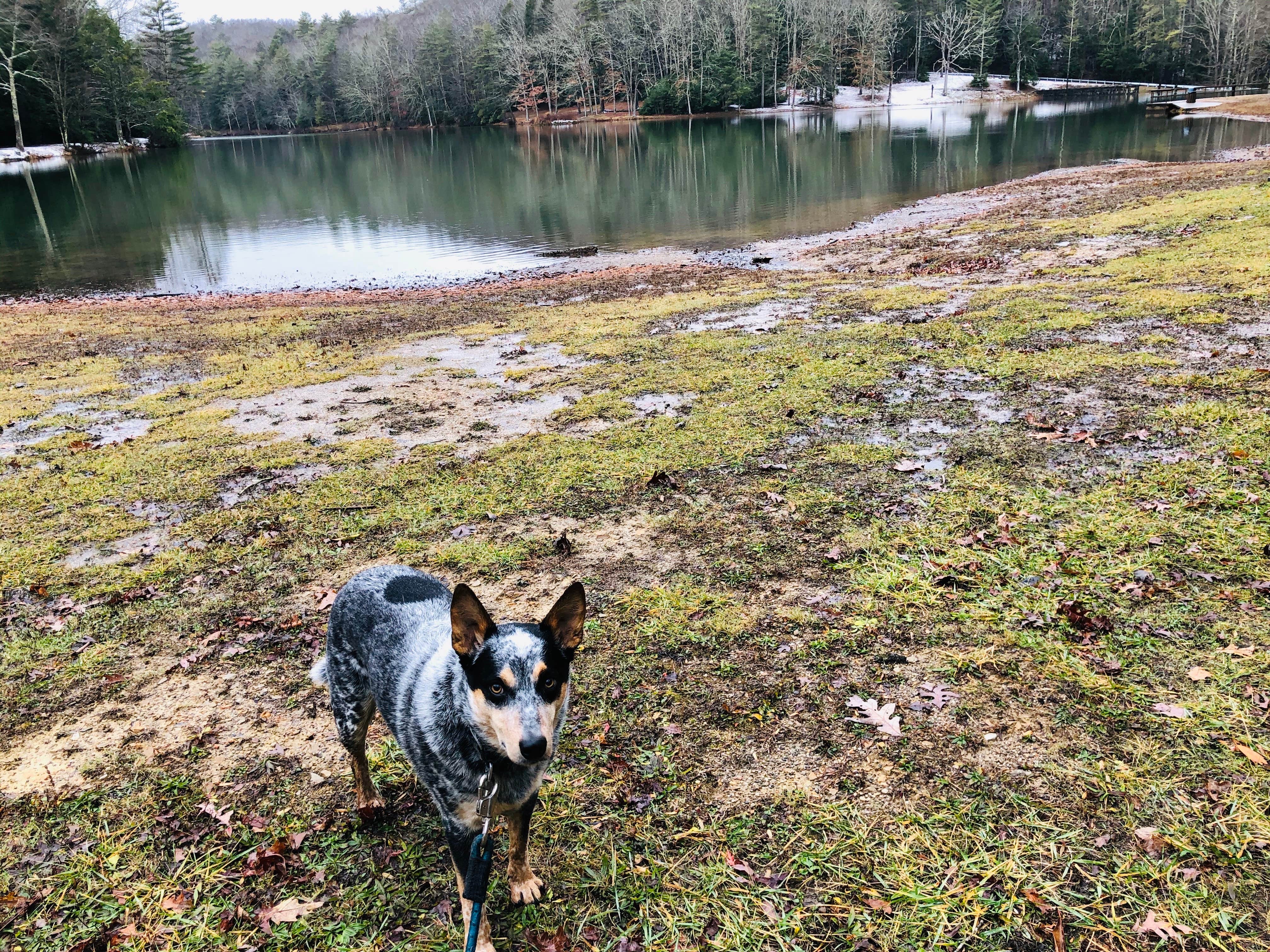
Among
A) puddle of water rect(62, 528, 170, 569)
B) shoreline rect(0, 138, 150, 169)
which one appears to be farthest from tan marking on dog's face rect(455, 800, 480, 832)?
shoreline rect(0, 138, 150, 169)

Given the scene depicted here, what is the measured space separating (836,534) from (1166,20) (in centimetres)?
13166

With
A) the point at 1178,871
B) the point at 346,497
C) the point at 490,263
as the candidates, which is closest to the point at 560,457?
the point at 346,497

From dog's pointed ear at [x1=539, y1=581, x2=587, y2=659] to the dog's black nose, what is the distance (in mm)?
375

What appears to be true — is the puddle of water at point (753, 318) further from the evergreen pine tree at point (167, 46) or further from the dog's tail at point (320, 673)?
the evergreen pine tree at point (167, 46)

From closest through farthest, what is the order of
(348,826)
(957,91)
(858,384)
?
(348,826) < (858,384) < (957,91)

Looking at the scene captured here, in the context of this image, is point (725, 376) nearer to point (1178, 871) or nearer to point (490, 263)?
point (1178, 871)

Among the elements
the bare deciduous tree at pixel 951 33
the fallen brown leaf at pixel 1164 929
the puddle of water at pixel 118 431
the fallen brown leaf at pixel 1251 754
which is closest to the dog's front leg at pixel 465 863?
the fallen brown leaf at pixel 1164 929

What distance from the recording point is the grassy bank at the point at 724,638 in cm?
339

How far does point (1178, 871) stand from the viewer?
A: 10.6ft

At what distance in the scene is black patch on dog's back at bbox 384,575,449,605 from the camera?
368cm

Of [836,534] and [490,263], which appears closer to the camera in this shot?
[836,534]

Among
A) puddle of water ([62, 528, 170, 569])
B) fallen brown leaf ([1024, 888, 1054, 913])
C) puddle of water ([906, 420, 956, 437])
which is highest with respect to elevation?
puddle of water ([906, 420, 956, 437])

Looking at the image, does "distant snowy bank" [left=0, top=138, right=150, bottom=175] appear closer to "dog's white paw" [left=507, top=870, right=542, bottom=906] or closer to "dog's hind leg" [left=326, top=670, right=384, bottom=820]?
"dog's hind leg" [left=326, top=670, right=384, bottom=820]

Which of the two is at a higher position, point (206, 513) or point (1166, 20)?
point (1166, 20)
